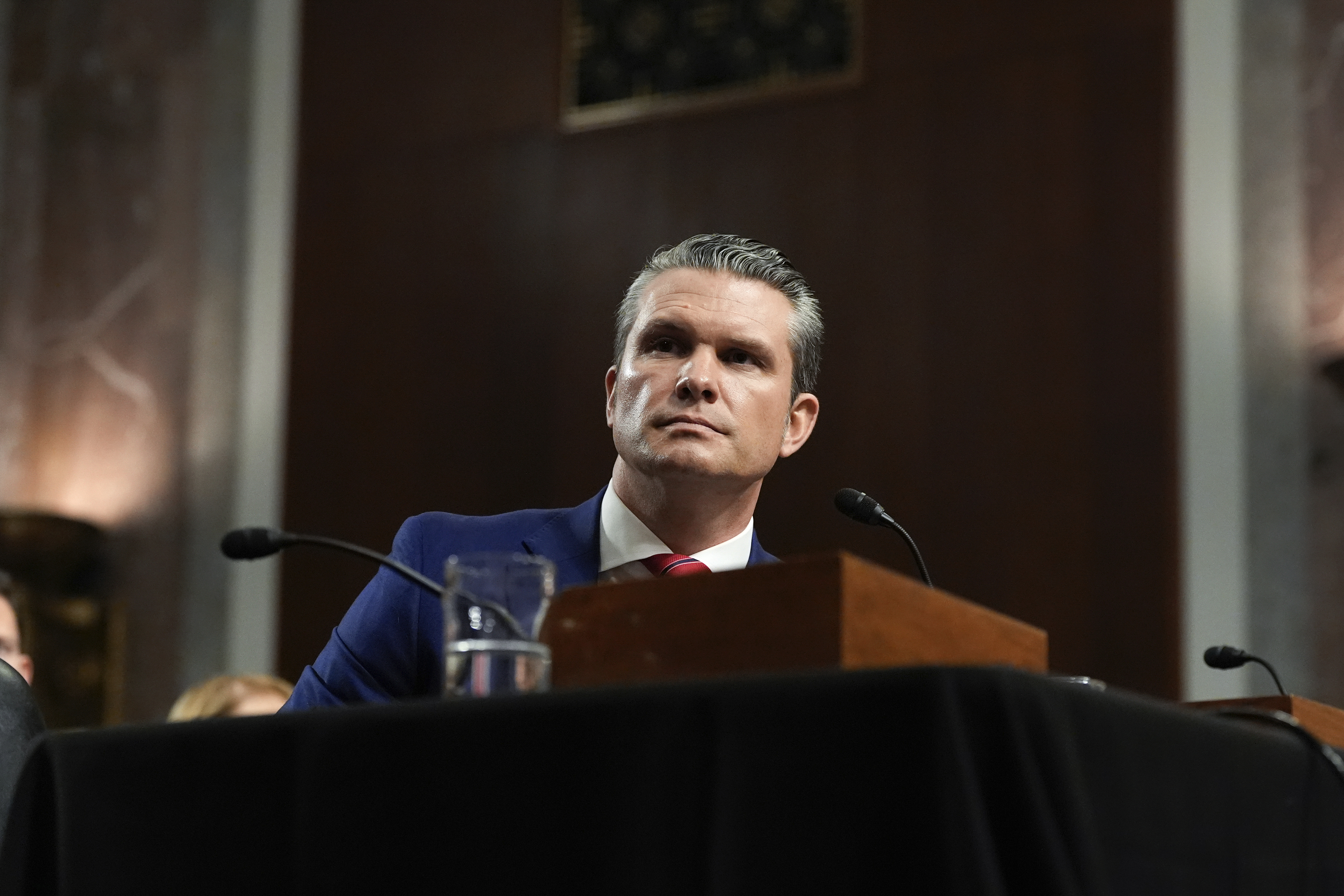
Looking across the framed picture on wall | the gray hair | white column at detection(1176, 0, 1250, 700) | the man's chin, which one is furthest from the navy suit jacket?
the framed picture on wall

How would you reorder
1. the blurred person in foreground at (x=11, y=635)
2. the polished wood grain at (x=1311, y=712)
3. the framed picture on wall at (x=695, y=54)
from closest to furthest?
the polished wood grain at (x=1311, y=712) < the blurred person in foreground at (x=11, y=635) < the framed picture on wall at (x=695, y=54)

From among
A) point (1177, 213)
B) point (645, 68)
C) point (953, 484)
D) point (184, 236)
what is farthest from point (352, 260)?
point (1177, 213)

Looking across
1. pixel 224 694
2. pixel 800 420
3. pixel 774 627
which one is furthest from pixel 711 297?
pixel 224 694

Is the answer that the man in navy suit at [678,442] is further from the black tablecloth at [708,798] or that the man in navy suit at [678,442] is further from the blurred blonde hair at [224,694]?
the blurred blonde hair at [224,694]

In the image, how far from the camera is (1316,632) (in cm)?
448

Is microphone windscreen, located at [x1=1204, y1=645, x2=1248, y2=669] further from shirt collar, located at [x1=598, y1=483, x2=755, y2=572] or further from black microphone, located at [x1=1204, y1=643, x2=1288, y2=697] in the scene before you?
shirt collar, located at [x1=598, y1=483, x2=755, y2=572]

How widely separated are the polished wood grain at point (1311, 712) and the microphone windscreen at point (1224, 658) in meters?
0.15

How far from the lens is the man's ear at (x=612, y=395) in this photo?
2.56 m

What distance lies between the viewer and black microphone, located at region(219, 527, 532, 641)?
1.55 meters

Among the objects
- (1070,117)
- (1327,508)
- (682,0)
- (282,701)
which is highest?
(682,0)

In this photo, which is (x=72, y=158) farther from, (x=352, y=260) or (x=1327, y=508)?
(x=1327, y=508)

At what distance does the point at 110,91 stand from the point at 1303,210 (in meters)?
3.94

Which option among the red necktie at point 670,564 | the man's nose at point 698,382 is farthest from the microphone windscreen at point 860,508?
the man's nose at point 698,382

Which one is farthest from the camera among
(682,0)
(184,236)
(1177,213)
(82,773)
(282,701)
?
(184,236)
